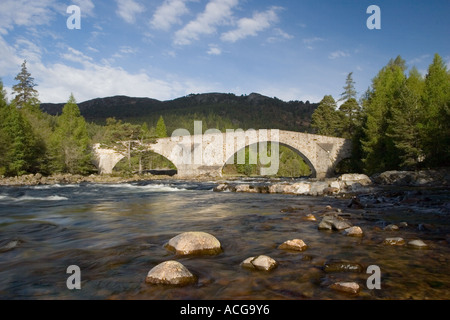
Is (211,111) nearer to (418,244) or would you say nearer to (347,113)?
(347,113)

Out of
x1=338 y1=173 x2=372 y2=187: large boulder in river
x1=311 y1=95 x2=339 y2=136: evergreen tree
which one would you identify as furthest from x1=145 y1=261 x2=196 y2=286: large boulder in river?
x1=311 y1=95 x2=339 y2=136: evergreen tree

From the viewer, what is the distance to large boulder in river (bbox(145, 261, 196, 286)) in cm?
259

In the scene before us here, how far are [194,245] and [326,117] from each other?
4207 cm

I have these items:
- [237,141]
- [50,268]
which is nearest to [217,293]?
[50,268]

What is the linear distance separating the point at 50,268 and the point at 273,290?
2.55 m

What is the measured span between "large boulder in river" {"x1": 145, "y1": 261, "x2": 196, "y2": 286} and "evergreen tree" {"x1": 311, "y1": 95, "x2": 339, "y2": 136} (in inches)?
1620

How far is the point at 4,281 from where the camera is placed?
109 inches

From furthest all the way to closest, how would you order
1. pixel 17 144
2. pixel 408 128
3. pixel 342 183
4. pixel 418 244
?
→ pixel 17 144
pixel 408 128
pixel 342 183
pixel 418 244

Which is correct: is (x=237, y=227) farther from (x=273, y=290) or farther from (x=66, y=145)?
(x=66, y=145)

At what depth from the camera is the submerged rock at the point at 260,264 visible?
9.79 feet

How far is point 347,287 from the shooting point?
241 cm

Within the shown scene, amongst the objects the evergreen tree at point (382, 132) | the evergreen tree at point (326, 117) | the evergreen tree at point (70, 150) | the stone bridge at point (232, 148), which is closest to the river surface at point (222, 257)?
the evergreen tree at point (382, 132)

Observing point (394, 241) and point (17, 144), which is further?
point (17, 144)

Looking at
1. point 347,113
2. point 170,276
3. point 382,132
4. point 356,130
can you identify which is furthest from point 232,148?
point 170,276
